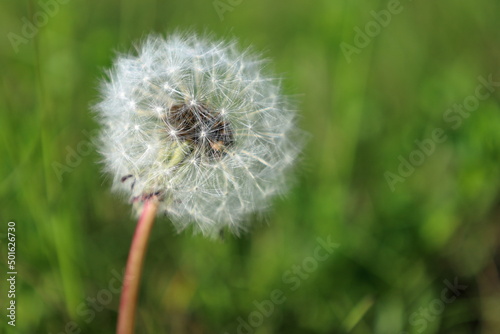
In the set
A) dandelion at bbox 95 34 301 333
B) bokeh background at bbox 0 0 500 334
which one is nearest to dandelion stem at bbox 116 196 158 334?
dandelion at bbox 95 34 301 333

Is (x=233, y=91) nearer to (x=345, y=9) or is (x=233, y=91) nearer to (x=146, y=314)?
(x=146, y=314)

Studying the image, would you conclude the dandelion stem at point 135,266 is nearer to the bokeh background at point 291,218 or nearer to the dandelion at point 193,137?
the dandelion at point 193,137

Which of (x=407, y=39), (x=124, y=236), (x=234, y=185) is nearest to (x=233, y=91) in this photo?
(x=234, y=185)

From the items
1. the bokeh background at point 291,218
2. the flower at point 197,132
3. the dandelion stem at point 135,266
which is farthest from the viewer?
the bokeh background at point 291,218

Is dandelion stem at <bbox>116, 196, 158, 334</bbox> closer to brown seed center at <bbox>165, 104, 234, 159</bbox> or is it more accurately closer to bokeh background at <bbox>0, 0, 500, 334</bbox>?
brown seed center at <bbox>165, 104, 234, 159</bbox>

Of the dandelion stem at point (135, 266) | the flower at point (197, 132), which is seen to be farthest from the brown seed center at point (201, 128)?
the dandelion stem at point (135, 266)

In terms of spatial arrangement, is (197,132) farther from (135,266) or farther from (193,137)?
(135,266)
